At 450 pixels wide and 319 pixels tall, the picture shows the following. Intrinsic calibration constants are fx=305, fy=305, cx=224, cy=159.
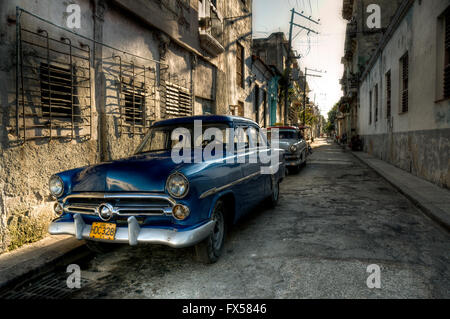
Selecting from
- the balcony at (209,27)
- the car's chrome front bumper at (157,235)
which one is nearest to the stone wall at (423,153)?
the car's chrome front bumper at (157,235)

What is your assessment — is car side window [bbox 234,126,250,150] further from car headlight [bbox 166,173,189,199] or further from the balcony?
the balcony

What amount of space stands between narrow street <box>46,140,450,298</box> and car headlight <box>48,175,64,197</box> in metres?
0.90

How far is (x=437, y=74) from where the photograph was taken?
7371 mm

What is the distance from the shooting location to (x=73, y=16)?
5.06 meters

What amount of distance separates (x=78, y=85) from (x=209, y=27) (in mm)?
6960

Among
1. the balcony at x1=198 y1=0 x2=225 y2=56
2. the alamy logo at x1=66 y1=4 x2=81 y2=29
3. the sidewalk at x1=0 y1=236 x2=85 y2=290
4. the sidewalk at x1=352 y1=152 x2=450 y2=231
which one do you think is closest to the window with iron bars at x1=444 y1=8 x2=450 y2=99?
the sidewalk at x1=352 y1=152 x2=450 y2=231

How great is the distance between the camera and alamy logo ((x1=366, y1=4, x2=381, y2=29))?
2425 cm

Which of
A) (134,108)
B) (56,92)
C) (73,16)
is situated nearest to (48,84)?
(56,92)

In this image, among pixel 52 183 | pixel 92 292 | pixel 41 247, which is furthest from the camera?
pixel 41 247

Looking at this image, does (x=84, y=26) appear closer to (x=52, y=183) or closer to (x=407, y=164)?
(x=52, y=183)

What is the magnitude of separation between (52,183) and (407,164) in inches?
404

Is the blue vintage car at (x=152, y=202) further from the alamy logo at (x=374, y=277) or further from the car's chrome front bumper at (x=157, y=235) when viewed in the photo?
the alamy logo at (x=374, y=277)

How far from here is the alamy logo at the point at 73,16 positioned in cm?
497
